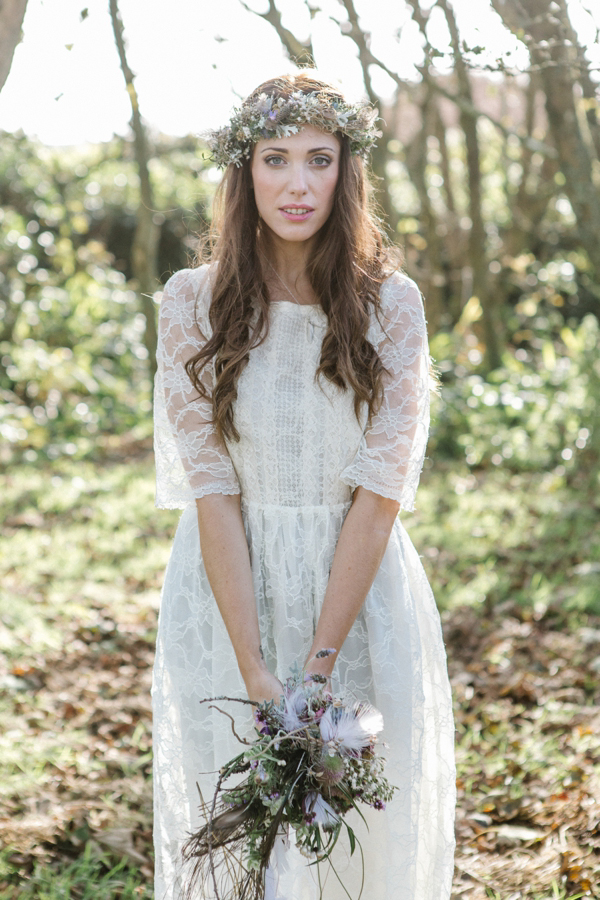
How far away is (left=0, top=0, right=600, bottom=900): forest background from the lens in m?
2.76

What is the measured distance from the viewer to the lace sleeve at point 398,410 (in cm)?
195

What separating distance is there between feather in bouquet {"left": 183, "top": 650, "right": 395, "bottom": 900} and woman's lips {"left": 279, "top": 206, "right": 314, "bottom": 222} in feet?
3.48

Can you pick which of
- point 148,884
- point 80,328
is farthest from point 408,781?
point 80,328

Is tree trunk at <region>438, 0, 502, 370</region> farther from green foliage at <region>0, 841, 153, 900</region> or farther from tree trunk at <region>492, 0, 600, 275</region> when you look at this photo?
green foliage at <region>0, 841, 153, 900</region>

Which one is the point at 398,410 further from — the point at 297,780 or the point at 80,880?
the point at 80,880

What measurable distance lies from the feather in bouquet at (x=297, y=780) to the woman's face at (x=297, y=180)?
1058 millimetres

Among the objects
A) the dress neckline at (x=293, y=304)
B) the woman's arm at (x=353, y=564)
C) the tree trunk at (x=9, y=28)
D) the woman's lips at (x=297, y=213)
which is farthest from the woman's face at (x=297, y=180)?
the tree trunk at (x=9, y=28)

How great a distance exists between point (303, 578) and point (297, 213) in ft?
2.84

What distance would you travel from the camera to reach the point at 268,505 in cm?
208

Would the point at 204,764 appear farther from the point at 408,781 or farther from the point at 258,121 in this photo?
the point at 258,121

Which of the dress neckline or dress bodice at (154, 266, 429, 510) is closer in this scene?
dress bodice at (154, 266, 429, 510)

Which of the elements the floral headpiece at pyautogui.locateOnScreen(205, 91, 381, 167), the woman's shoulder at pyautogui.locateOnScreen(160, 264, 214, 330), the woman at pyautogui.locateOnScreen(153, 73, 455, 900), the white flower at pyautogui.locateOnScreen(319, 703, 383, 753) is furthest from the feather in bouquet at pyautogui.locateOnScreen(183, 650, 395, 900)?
the floral headpiece at pyautogui.locateOnScreen(205, 91, 381, 167)

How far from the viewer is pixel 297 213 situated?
2004 millimetres

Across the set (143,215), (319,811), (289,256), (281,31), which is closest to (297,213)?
(289,256)
